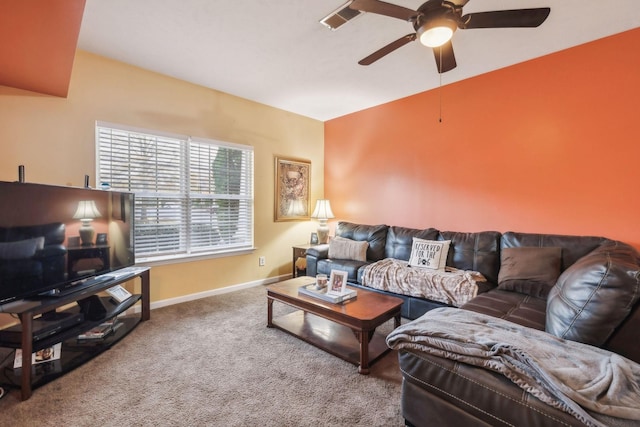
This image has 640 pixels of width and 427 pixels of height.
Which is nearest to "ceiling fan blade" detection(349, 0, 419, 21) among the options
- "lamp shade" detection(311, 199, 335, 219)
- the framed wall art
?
the framed wall art

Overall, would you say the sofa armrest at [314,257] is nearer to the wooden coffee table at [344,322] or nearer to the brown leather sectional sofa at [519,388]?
the wooden coffee table at [344,322]

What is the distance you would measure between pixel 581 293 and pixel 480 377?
0.66 meters

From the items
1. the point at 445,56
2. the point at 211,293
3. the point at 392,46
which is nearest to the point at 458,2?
the point at 392,46

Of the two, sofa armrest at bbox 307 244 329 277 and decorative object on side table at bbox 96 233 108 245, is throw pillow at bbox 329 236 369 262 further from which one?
Result: decorative object on side table at bbox 96 233 108 245

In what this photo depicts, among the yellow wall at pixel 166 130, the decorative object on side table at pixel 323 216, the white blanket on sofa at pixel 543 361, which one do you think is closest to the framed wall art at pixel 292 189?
the yellow wall at pixel 166 130

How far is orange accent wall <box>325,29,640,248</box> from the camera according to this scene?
98.4 inches

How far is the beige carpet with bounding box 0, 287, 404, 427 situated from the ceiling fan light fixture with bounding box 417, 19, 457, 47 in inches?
89.3

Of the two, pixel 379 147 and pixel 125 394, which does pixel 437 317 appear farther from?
pixel 379 147

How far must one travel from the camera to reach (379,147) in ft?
13.9

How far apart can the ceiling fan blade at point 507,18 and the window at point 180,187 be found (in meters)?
2.94

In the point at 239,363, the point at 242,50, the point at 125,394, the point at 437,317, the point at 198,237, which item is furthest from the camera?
the point at 198,237

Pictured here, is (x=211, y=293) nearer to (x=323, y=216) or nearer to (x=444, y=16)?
(x=323, y=216)

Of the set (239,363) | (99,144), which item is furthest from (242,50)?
(239,363)

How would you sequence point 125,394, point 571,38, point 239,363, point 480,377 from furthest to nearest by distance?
point 571,38
point 239,363
point 125,394
point 480,377
